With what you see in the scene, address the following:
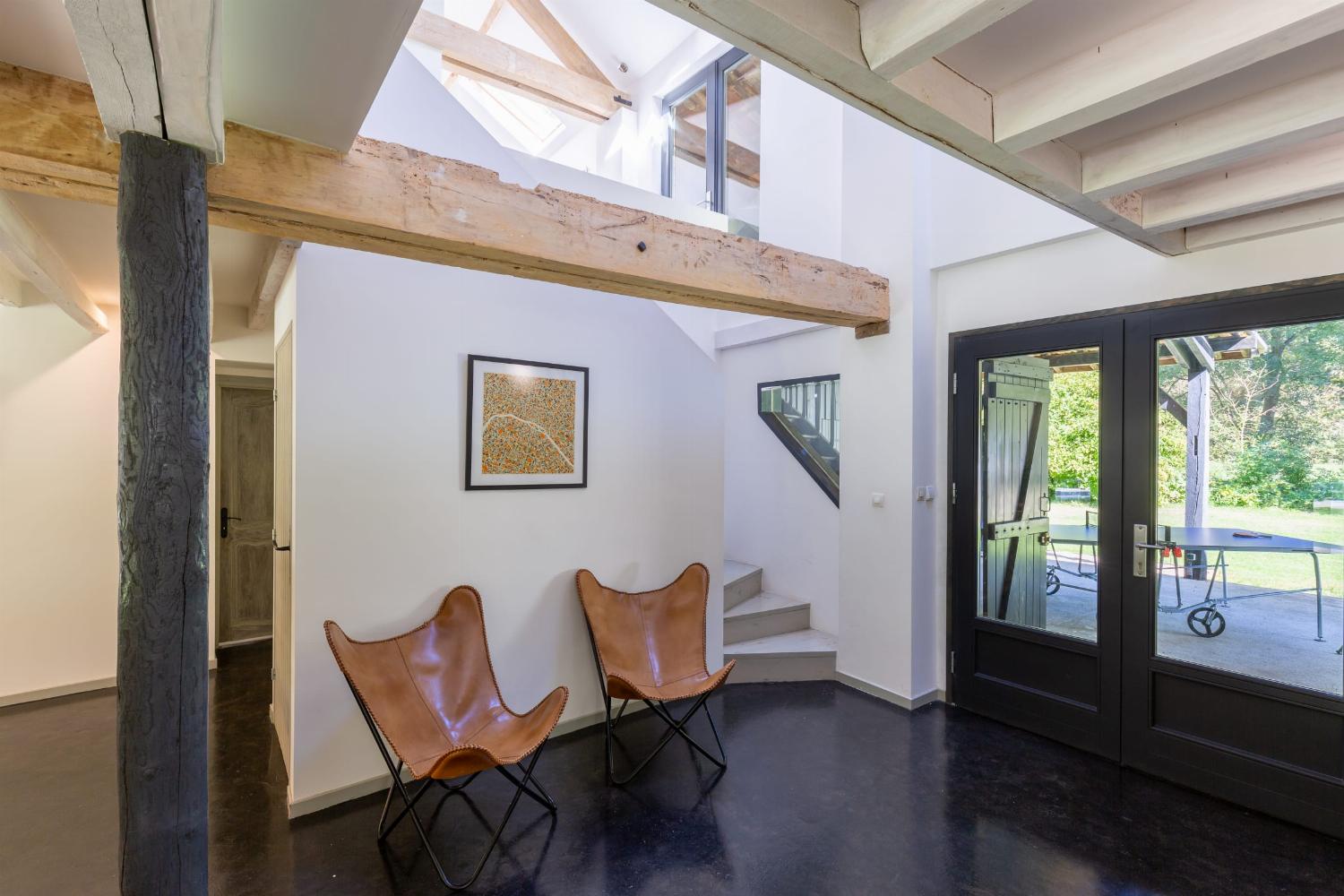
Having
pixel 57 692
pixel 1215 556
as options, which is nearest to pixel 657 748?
pixel 1215 556

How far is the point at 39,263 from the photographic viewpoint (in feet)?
9.01

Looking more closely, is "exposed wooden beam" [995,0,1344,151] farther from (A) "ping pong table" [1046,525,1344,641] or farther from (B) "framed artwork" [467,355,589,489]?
(B) "framed artwork" [467,355,589,489]

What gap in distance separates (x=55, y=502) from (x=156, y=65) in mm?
4107

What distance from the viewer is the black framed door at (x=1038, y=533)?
10.4ft

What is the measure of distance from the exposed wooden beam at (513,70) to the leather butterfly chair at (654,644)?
4685 millimetres

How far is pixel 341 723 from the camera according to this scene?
2742mm

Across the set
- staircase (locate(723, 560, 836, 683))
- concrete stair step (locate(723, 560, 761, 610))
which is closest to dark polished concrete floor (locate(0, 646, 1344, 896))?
staircase (locate(723, 560, 836, 683))

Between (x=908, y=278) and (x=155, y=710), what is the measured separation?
3.82 metres

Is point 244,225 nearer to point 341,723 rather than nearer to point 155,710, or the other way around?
point 155,710

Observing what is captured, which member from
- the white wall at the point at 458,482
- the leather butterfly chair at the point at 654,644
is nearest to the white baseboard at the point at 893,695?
the white wall at the point at 458,482

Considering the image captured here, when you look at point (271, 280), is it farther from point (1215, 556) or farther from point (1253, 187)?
point (1215, 556)

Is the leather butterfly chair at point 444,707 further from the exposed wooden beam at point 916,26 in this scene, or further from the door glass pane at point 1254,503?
the door glass pane at point 1254,503

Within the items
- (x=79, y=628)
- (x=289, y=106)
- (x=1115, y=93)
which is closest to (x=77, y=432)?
(x=79, y=628)

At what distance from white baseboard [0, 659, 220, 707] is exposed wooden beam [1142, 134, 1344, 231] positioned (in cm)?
599
